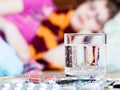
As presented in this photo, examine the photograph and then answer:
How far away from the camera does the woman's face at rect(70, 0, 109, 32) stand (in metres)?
1.46

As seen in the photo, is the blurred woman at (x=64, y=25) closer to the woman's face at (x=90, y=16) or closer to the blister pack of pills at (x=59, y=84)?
the woman's face at (x=90, y=16)

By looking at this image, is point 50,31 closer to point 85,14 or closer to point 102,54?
point 85,14

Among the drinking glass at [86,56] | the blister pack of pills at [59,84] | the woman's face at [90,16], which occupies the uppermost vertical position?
the woman's face at [90,16]

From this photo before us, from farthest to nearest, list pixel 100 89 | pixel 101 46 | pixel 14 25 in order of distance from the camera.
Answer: pixel 14 25
pixel 101 46
pixel 100 89

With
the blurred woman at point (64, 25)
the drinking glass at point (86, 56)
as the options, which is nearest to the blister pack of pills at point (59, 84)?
the drinking glass at point (86, 56)

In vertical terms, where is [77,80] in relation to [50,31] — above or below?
below

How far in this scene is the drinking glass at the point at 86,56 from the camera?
3.58 feet

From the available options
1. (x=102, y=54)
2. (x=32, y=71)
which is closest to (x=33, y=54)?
(x=32, y=71)

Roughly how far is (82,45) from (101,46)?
0.22ft

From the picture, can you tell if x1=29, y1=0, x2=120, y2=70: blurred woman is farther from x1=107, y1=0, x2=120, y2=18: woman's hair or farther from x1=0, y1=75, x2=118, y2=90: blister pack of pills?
x1=0, y1=75, x2=118, y2=90: blister pack of pills

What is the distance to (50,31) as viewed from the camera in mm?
1466

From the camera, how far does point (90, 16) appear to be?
146 cm

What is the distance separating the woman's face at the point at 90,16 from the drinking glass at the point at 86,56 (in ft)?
1.12

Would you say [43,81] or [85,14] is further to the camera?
[85,14]
